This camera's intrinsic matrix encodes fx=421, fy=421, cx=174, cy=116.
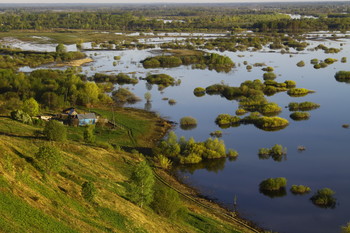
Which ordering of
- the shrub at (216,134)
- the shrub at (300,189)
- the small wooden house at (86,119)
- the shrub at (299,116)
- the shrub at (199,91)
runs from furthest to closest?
the shrub at (199,91)
the shrub at (299,116)
the shrub at (216,134)
the small wooden house at (86,119)
the shrub at (300,189)

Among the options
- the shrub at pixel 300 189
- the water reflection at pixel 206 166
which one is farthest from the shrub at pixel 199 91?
the shrub at pixel 300 189

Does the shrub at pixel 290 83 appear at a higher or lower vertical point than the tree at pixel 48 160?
lower

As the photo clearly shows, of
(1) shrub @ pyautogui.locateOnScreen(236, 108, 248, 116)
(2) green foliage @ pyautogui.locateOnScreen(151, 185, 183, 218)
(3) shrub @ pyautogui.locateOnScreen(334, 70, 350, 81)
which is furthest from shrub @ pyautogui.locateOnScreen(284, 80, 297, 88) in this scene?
(2) green foliage @ pyautogui.locateOnScreen(151, 185, 183, 218)

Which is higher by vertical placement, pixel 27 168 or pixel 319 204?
pixel 27 168

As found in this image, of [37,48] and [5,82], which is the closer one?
[5,82]

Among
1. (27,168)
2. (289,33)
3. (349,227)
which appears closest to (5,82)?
(27,168)

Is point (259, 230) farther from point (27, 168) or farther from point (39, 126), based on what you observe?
point (39, 126)

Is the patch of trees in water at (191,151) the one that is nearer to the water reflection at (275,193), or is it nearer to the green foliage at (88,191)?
the water reflection at (275,193)
